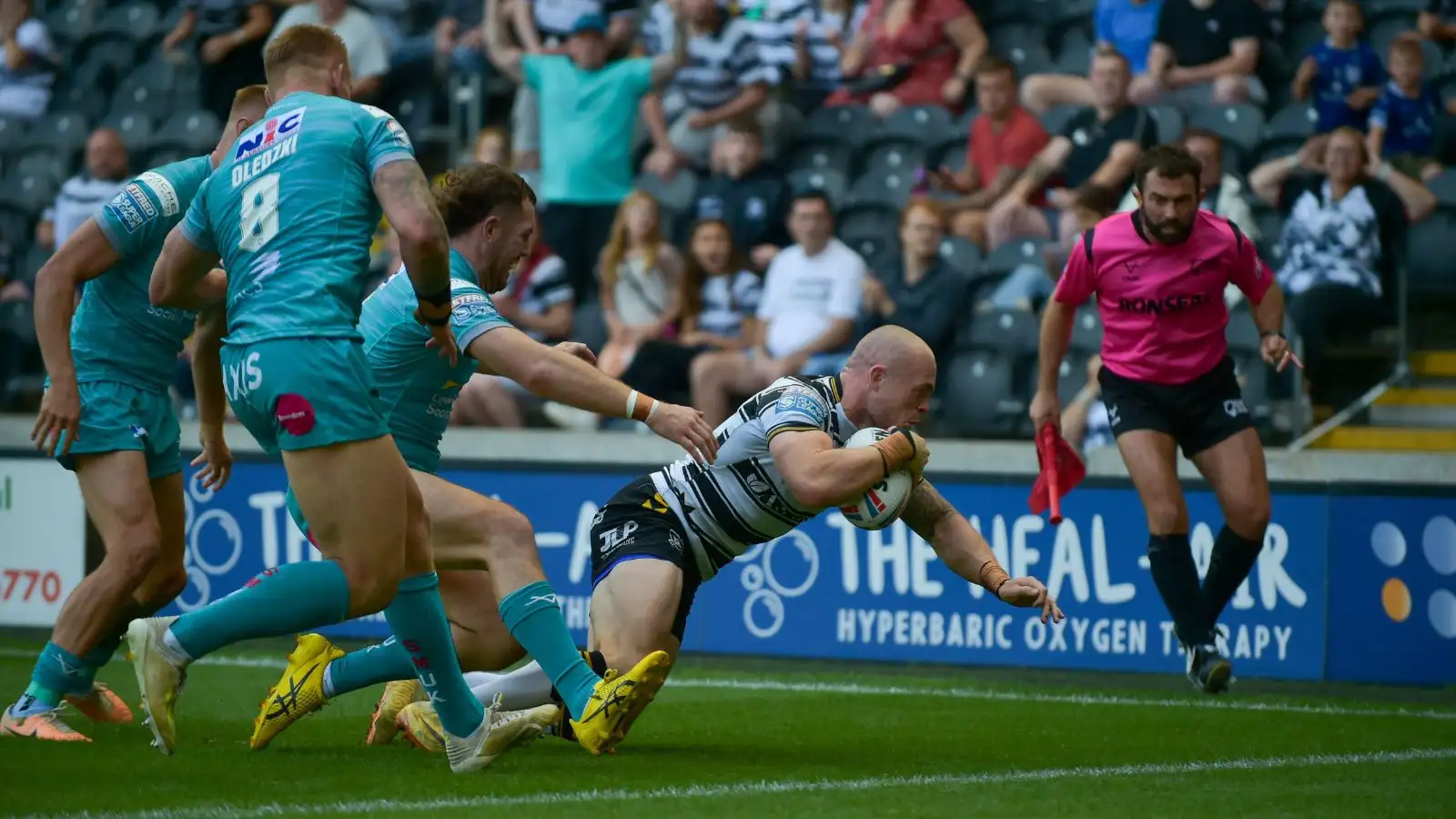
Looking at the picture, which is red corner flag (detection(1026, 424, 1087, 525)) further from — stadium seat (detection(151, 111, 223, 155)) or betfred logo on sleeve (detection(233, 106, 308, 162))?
stadium seat (detection(151, 111, 223, 155))

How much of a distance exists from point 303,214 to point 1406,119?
851 centimetres

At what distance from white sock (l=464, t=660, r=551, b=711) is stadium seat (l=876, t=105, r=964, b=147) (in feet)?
23.5

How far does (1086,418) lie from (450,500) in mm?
5467

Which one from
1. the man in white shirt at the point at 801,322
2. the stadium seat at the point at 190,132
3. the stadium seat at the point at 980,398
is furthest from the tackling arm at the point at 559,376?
the stadium seat at the point at 190,132

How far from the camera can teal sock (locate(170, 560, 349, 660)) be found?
538cm

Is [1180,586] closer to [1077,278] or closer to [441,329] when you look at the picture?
[1077,278]

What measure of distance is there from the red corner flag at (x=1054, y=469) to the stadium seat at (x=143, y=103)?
9.82 metres

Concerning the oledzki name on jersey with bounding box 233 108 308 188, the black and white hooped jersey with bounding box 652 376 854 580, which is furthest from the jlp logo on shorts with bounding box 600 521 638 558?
the oledzki name on jersey with bounding box 233 108 308 188

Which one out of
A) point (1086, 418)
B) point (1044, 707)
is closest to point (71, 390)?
point (1044, 707)

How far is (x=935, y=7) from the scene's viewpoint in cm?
1313

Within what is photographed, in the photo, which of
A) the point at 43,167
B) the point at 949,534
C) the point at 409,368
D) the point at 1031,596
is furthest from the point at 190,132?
the point at 1031,596

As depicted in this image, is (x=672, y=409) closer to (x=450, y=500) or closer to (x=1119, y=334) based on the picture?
(x=450, y=500)

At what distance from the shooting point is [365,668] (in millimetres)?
6453

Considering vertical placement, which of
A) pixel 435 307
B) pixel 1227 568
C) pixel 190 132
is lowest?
pixel 1227 568
